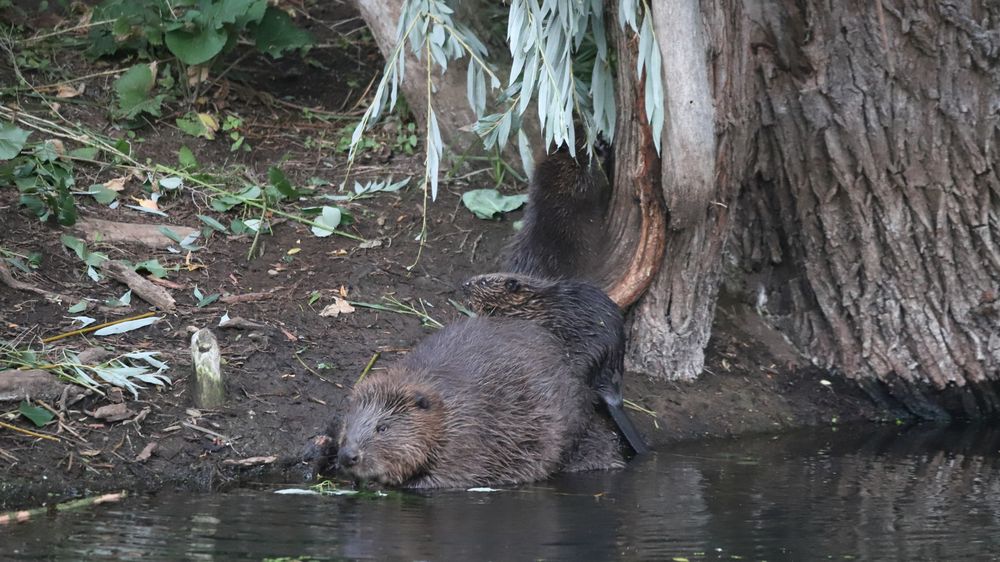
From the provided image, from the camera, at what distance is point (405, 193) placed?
25.3ft

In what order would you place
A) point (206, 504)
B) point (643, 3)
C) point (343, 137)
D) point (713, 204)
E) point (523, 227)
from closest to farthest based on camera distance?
1. point (206, 504)
2. point (643, 3)
3. point (713, 204)
4. point (523, 227)
5. point (343, 137)

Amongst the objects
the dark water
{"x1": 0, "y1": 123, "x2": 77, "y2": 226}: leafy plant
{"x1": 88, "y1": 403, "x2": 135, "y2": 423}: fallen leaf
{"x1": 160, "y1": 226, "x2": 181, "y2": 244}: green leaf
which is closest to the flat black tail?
the dark water

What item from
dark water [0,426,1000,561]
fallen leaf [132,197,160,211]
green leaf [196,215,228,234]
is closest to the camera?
dark water [0,426,1000,561]

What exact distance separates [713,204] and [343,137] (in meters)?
2.95

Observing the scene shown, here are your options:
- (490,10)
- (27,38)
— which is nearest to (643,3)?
(490,10)

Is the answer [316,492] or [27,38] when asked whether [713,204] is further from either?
[27,38]

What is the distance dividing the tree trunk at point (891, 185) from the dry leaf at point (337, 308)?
2.23 metres

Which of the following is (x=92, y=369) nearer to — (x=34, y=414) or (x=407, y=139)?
(x=34, y=414)

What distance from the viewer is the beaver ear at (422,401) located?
5250mm

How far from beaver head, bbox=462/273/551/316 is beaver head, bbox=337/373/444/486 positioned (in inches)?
36.0

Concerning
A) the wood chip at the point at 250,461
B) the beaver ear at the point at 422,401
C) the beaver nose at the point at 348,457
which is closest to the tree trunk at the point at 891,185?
the beaver ear at the point at 422,401

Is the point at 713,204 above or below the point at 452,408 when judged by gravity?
above

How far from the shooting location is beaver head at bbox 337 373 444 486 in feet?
16.9

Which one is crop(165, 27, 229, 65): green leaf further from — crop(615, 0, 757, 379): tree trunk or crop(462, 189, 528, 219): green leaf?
Answer: crop(615, 0, 757, 379): tree trunk
